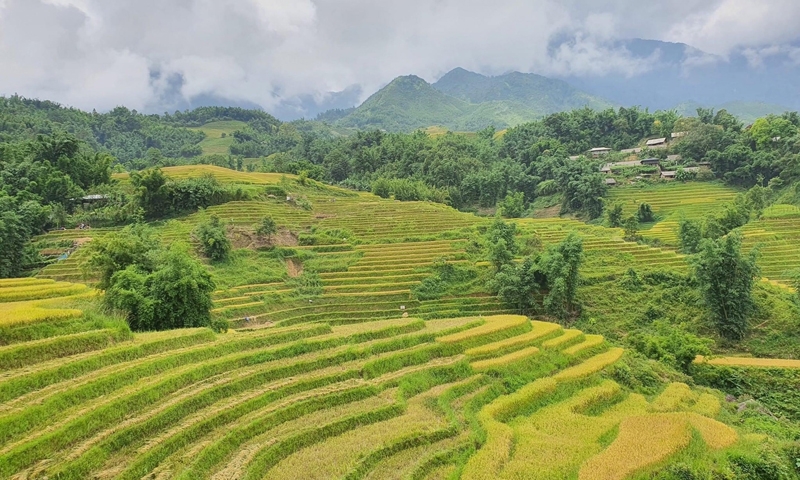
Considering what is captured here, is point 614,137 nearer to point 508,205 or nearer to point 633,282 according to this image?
point 508,205

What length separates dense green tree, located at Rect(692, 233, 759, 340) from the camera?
947 inches

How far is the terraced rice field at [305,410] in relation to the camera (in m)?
9.32

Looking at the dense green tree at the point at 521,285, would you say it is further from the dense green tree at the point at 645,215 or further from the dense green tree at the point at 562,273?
the dense green tree at the point at 645,215

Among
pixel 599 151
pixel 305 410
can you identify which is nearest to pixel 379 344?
pixel 305 410

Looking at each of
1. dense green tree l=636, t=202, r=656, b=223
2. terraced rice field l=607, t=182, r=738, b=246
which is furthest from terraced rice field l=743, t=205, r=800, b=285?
dense green tree l=636, t=202, r=656, b=223

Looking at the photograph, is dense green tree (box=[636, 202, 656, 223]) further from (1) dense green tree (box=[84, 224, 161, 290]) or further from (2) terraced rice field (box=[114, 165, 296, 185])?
(1) dense green tree (box=[84, 224, 161, 290])

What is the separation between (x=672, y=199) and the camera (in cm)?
5441

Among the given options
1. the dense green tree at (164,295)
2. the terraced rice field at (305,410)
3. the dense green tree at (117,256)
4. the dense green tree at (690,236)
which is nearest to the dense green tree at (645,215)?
the dense green tree at (690,236)

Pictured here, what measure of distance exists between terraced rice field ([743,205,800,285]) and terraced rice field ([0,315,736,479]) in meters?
22.9

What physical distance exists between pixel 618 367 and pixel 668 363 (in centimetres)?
415

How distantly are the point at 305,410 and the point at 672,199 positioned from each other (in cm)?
5439

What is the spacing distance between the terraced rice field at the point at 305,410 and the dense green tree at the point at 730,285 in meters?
10.7

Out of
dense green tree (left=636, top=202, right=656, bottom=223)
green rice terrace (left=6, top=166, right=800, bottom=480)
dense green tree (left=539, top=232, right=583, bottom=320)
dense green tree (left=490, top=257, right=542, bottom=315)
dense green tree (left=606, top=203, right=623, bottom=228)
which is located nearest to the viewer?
green rice terrace (left=6, top=166, right=800, bottom=480)

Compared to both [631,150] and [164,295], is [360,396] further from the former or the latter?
[631,150]
